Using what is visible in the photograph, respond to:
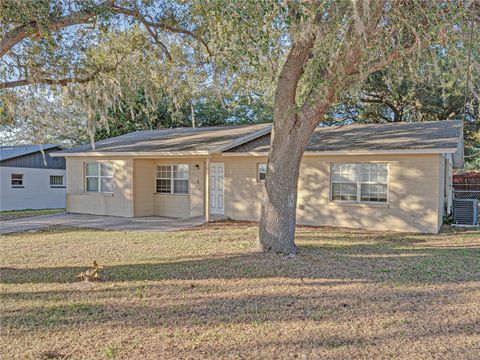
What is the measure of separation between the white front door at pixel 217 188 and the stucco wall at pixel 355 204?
1.15ft

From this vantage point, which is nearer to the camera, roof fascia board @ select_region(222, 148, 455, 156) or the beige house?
roof fascia board @ select_region(222, 148, 455, 156)

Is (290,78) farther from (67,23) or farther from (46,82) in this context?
(46,82)

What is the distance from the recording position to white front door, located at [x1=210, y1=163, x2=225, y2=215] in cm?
1488

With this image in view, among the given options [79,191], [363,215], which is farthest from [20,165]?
[363,215]

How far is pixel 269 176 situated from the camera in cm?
826

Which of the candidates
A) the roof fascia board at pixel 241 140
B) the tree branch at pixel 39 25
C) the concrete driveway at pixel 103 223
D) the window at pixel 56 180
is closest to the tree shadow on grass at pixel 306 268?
the tree branch at pixel 39 25

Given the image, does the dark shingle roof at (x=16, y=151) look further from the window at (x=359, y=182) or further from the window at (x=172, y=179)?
the window at (x=359, y=182)

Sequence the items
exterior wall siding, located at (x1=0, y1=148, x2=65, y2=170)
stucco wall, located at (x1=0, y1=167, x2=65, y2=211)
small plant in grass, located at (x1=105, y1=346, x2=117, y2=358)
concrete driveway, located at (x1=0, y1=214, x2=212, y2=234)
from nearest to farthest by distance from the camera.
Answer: small plant in grass, located at (x1=105, y1=346, x2=117, y2=358), concrete driveway, located at (x1=0, y1=214, x2=212, y2=234), stucco wall, located at (x1=0, y1=167, x2=65, y2=211), exterior wall siding, located at (x1=0, y1=148, x2=65, y2=170)

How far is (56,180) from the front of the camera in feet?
82.9

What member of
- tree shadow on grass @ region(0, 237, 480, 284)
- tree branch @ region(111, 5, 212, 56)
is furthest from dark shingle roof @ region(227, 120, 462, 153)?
tree branch @ region(111, 5, 212, 56)

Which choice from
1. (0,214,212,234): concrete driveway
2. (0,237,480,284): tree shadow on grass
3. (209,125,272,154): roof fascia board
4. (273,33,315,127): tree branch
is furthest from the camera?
(209,125,272,154): roof fascia board

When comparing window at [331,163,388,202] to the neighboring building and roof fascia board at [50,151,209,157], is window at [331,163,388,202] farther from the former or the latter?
the neighboring building

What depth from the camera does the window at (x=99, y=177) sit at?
52.6 feet

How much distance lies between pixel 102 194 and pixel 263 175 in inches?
261
